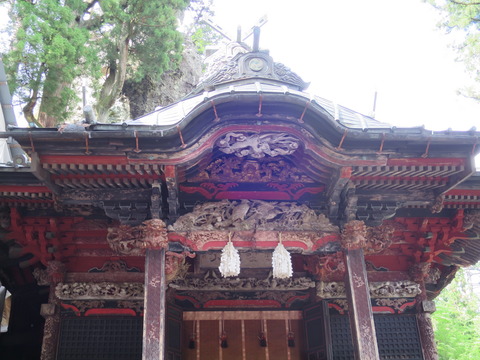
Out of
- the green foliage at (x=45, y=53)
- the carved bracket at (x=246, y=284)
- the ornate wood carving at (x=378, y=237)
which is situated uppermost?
the green foliage at (x=45, y=53)

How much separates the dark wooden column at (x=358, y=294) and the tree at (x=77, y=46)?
30.0ft

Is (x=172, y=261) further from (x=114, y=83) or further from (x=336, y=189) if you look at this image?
(x=114, y=83)

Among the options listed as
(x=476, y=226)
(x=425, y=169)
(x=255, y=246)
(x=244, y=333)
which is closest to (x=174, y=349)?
(x=244, y=333)

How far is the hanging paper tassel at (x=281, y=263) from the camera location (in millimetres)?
6633

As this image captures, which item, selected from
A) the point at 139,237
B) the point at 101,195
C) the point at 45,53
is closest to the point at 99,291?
the point at 139,237

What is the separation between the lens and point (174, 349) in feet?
26.7

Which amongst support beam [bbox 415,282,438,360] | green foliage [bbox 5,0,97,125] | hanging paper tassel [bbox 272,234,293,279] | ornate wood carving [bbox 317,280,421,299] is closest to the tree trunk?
green foliage [bbox 5,0,97,125]

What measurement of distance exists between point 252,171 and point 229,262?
153 cm

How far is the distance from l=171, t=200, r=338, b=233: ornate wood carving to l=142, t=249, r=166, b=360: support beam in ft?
2.32

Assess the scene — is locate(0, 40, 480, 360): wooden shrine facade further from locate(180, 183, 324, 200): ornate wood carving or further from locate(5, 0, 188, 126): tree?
locate(5, 0, 188, 126): tree

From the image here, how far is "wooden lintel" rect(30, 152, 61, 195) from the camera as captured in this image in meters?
5.91

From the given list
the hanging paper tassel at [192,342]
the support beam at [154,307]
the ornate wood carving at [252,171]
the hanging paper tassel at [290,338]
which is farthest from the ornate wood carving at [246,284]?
the ornate wood carving at [252,171]

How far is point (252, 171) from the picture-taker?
7.21 m

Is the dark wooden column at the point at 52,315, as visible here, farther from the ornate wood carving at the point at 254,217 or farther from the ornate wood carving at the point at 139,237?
the ornate wood carving at the point at 254,217
